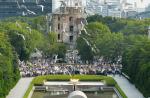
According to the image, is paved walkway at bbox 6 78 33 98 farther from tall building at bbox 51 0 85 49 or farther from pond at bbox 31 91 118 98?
tall building at bbox 51 0 85 49

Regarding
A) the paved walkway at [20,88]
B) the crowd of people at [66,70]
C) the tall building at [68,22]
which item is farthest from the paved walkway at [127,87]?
the tall building at [68,22]

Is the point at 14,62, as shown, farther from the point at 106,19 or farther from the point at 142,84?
the point at 106,19

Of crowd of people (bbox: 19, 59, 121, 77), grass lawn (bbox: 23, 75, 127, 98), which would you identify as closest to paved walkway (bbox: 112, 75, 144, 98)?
grass lawn (bbox: 23, 75, 127, 98)

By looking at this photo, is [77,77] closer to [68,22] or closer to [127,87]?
[127,87]

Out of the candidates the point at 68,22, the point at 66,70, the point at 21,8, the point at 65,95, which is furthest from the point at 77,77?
the point at 21,8

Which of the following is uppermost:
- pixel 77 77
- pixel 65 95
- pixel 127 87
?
pixel 127 87

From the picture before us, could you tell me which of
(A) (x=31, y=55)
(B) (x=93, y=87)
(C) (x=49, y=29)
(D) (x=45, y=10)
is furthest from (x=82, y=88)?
(D) (x=45, y=10)

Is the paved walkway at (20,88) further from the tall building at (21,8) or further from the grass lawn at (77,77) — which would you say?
the tall building at (21,8)
